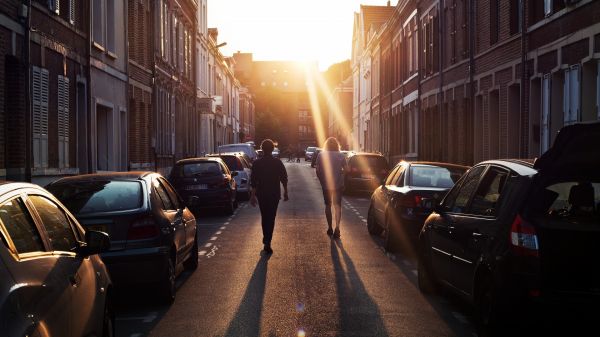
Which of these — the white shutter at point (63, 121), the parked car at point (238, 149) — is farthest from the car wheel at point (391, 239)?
the parked car at point (238, 149)

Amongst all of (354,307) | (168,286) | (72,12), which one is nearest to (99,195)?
(168,286)

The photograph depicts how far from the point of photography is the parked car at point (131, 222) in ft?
28.5

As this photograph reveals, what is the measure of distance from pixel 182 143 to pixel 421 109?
1151 cm

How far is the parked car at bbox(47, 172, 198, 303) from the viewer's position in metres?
8.69

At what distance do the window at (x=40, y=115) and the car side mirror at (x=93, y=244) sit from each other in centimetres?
1168

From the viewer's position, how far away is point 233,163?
90.4 feet

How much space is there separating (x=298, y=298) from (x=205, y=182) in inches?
497

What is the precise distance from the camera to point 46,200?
5301 millimetres

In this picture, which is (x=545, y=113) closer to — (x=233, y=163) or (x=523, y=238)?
(x=233, y=163)

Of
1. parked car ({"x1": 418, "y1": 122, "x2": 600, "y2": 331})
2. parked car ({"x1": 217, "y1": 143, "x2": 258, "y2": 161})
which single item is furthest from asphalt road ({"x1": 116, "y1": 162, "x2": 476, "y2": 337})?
parked car ({"x1": 217, "y1": 143, "x2": 258, "y2": 161})

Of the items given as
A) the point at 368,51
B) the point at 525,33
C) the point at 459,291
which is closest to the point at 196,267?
the point at 459,291

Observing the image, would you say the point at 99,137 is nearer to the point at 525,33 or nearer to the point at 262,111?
the point at 525,33

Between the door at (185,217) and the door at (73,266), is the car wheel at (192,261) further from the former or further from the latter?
the door at (73,266)

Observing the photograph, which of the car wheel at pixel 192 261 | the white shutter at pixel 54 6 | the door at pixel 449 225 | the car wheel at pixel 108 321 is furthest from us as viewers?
the white shutter at pixel 54 6
